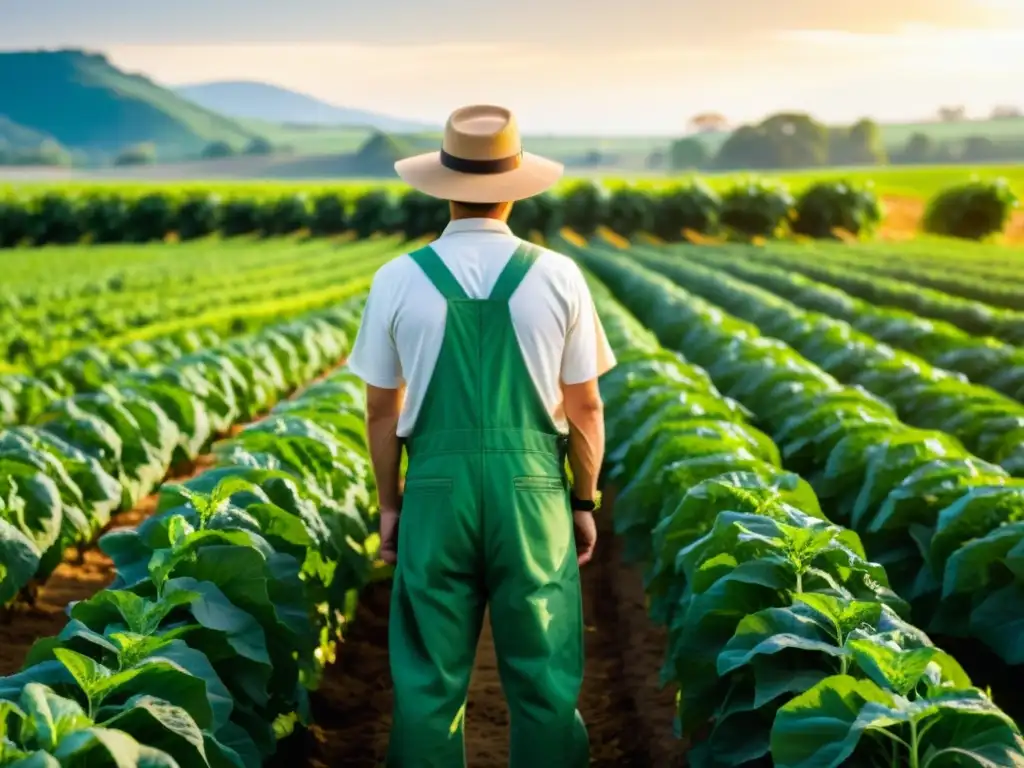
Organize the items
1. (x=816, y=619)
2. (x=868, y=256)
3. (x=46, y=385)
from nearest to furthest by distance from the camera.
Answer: (x=816, y=619)
(x=46, y=385)
(x=868, y=256)

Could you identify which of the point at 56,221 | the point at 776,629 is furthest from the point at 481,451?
the point at 56,221

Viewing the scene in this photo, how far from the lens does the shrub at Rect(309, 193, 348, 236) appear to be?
58.3m

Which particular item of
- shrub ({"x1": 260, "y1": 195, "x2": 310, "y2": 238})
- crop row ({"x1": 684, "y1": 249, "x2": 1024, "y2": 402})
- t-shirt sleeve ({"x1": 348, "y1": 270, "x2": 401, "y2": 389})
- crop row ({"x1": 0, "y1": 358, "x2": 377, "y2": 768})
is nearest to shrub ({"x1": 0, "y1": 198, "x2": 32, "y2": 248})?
shrub ({"x1": 260, "y1": 195, "x2": 310, "y2": 238})

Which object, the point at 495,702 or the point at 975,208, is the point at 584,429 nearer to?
the point at 495,702

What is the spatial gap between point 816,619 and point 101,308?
64.7ft

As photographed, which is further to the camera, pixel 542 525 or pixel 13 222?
pixel 13 222

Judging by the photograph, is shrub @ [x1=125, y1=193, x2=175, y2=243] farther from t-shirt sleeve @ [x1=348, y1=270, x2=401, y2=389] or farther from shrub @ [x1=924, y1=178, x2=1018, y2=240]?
t-shirt sleeve @ [x1=348, y1=270, x2=401, y2=389]

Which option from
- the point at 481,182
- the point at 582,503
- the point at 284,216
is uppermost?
the point at 481,182

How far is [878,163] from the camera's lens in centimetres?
14312

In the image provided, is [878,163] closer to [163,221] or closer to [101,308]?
[163,221]

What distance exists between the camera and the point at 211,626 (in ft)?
13.1

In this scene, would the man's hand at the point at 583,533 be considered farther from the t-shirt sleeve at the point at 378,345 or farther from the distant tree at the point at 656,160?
the distant tree at the point at 656,160

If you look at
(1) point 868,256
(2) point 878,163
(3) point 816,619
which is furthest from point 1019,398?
(2) point 878,163

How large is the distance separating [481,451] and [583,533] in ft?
2.12
